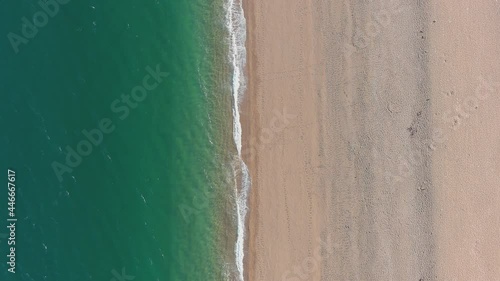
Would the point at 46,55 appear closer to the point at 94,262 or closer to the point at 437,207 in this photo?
the point at 94,262

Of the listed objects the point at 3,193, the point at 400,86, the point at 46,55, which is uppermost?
the point at 46,55

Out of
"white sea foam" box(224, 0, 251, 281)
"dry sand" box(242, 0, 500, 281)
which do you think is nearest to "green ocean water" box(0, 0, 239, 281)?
"white sea foam" box(224, 0, 251, 281)

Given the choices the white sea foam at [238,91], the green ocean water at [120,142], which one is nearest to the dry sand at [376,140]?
the white sea foam at [238,91]

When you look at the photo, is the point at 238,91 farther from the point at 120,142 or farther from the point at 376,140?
the point at 376,140

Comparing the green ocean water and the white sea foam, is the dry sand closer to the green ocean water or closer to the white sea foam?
the white sea foam

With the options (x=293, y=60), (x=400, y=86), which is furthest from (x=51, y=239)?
(x=400, y=86)

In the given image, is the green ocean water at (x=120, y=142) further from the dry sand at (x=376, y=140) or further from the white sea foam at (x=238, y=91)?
the dry sand at (x=376, y=140)
